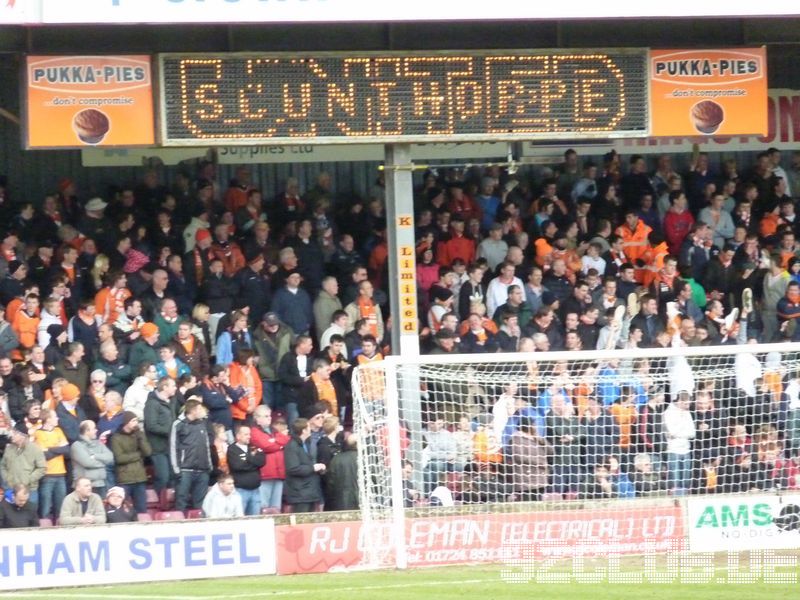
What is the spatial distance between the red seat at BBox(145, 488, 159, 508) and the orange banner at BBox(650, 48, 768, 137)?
5.92m

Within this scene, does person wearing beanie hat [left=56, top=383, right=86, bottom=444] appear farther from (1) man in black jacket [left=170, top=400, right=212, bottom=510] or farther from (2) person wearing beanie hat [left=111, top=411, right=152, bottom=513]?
(1) man in black jacket [left=170, top=400, right=212, bottom=510]

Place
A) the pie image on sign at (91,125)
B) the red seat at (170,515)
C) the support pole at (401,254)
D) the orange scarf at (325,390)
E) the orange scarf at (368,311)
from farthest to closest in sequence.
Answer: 1. the orange scarf at (368,311)
2. the orange scarf at (325,390)
3. the support pole at (401,254)
4. the red seat at (170,515)
5. the pie image on sign at (91,125)

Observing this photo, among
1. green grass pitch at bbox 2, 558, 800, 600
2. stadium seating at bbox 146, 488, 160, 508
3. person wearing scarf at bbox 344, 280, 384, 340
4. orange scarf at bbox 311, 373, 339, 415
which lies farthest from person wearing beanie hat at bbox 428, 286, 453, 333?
green grass pitch at bbox 2, 558, 800, 600

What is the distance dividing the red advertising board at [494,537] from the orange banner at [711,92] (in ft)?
12.4

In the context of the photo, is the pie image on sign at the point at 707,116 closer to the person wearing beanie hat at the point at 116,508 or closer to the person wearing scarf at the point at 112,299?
the person wearing scarf at the point at 112,299

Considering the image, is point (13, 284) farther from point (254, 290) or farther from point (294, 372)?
point (294, 372)

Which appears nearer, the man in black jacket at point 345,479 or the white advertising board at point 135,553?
the white advertising board at point 135,553

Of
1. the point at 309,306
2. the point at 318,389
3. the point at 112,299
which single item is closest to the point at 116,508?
the point at 112,299

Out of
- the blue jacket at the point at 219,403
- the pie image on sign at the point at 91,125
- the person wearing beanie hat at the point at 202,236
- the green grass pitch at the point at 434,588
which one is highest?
the pie image on sign at the point at 91,125

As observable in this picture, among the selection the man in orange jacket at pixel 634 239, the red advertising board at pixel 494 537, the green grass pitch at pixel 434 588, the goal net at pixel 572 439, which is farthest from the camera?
the man in orange jacket at pixel 634 239

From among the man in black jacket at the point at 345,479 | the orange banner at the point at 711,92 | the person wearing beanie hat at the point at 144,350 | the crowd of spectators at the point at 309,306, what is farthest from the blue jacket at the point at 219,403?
the orange banner at the point at 711,92

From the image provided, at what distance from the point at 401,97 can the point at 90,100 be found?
281cm

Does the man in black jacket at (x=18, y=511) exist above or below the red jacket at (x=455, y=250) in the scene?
below

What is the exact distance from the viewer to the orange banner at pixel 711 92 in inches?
624
